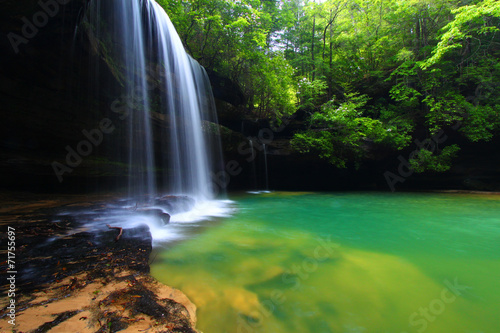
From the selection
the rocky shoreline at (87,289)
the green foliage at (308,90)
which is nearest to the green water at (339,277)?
the rocky shoreline at (87,289)

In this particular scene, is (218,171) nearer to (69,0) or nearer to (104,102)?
(104,102)

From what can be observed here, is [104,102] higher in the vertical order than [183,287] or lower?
higher

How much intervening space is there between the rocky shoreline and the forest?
12235 millimetres

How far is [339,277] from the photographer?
11.1ft

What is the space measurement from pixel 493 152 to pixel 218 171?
18.3m

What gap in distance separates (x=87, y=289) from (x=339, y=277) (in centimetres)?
328

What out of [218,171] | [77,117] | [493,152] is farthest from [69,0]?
[493,152]

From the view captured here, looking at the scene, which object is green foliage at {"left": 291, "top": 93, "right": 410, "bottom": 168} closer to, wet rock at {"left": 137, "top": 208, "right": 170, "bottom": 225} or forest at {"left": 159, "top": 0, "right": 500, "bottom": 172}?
forest at {"left": 159, "top": 0, "right": 500, "bottom": 172}

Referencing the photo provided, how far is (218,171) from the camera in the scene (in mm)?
14891

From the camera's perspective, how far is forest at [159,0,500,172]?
44.2 feet

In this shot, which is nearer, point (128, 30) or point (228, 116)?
point (128, 30)

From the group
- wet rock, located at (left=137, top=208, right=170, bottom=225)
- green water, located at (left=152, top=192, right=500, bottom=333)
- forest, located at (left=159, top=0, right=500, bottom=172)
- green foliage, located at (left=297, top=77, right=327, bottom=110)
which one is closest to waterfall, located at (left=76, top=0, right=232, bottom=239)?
wet rock, located at (left=137, top=208, right=170, bottom=225)

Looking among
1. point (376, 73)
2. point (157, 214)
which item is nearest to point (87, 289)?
point (157, 214)

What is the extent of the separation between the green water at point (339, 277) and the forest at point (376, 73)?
33.2ft
